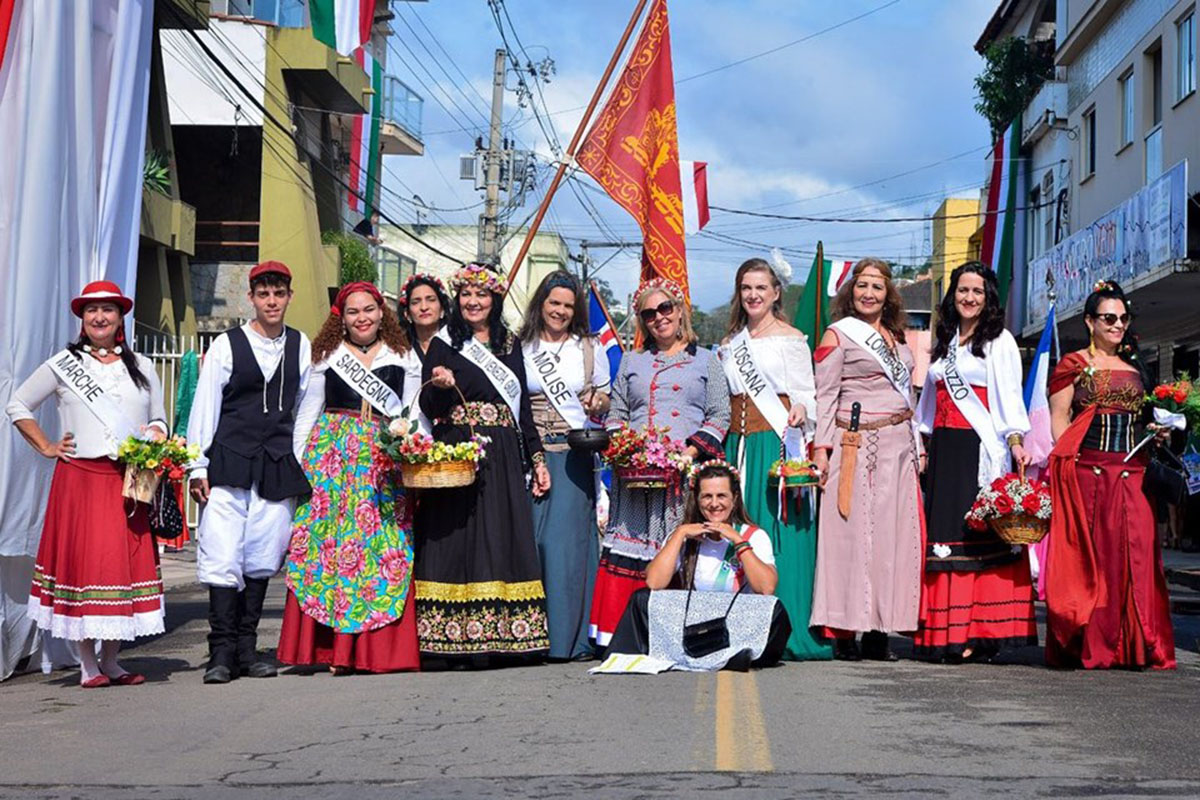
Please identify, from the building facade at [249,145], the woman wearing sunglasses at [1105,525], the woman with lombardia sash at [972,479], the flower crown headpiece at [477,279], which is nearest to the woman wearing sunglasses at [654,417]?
the flower crown headpiece at [477,279]

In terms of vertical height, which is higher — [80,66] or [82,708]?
[80,66]

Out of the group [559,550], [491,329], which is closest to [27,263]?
[491,329]

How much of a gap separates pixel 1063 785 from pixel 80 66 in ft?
22.5

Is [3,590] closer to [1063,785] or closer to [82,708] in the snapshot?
[82,708]

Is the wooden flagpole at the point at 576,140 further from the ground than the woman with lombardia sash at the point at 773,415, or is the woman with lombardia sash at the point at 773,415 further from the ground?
the wooden flagpole at the point at 576,140

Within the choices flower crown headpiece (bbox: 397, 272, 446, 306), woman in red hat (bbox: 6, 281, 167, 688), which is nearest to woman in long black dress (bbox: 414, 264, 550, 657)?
flower crown headpiece (bbox: 397, 272, 446, 306)

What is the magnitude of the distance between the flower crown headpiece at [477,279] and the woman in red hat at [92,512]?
1.73 m

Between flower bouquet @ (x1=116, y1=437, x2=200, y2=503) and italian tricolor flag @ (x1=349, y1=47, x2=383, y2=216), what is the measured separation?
93.7 feet

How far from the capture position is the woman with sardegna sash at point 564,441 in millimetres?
9531

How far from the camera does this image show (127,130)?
34.6 feet

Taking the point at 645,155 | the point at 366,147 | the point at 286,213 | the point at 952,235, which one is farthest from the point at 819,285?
the point at 952,235

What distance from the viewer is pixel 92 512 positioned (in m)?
8.71

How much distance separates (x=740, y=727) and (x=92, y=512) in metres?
3.60

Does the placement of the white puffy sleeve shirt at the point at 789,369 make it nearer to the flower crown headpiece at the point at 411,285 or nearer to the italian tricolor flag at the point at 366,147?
the flower crown headpiece at the point at 411,285
